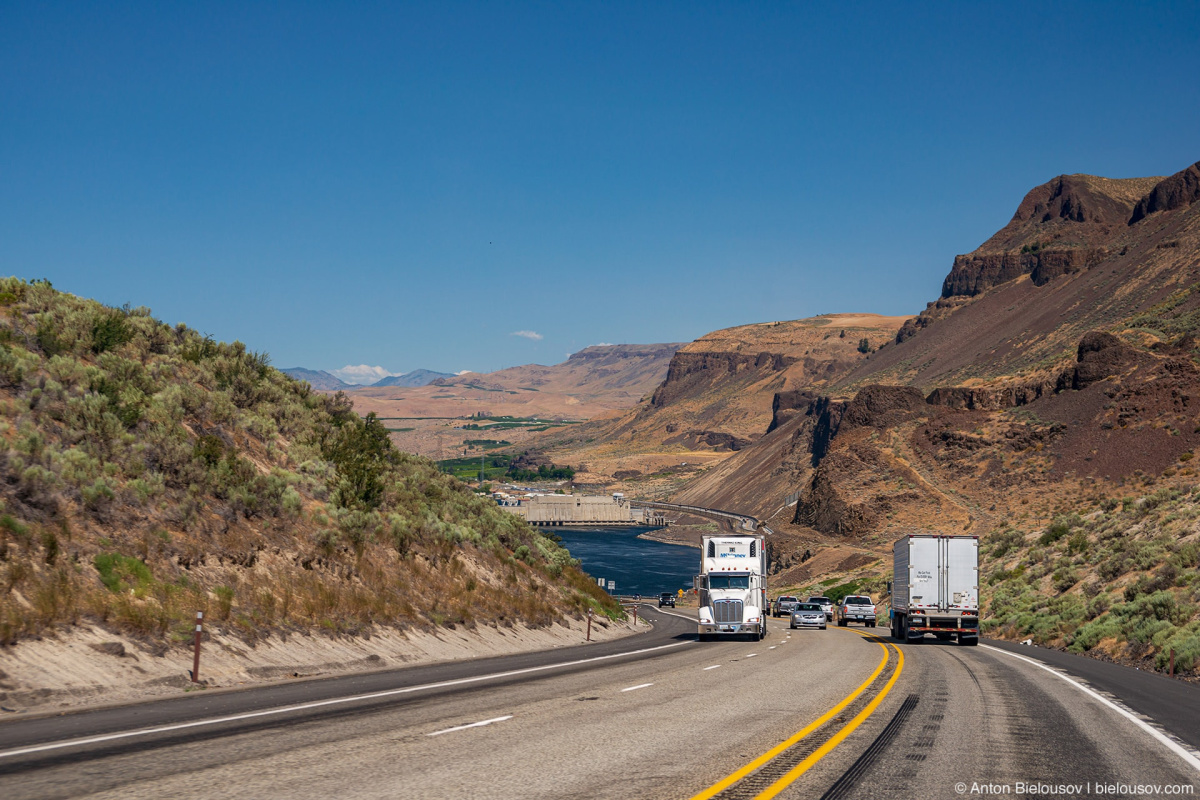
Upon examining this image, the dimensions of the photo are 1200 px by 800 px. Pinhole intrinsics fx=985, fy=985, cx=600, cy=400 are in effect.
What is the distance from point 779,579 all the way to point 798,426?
7311 centimetres

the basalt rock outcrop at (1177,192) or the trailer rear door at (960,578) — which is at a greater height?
the basalt rock outcrop at (1177,192)

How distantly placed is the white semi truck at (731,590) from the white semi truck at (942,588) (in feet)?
16.5

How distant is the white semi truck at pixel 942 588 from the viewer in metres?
32.8

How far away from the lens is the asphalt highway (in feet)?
29.0

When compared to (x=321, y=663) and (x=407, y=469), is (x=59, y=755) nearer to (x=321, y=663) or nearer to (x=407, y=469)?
(x=321, y=663)

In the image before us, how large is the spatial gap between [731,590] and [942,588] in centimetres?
703

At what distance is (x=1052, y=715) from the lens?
13938 millimetres

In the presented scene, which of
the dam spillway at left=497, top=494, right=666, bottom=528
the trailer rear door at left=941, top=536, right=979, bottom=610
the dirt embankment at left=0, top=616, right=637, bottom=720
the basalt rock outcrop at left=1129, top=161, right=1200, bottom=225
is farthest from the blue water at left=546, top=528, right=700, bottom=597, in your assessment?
the basalt rock outcrop at left=1129, top=161, right=1200, bottom=225

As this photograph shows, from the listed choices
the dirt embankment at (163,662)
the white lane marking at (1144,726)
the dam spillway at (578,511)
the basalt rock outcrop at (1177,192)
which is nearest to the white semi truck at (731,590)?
the dirt embankment at (163,662)

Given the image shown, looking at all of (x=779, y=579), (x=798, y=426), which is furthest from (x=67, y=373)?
(x=798, y=426)

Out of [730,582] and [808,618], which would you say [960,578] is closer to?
[730,582]

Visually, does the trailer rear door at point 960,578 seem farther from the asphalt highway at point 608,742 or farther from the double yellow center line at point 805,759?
the double yellow center line at point 805,759

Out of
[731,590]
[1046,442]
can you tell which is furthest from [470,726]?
[1046,442]

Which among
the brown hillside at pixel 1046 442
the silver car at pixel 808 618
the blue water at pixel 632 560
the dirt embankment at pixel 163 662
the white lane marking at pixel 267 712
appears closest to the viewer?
the white lane marking at pixel 267 712
